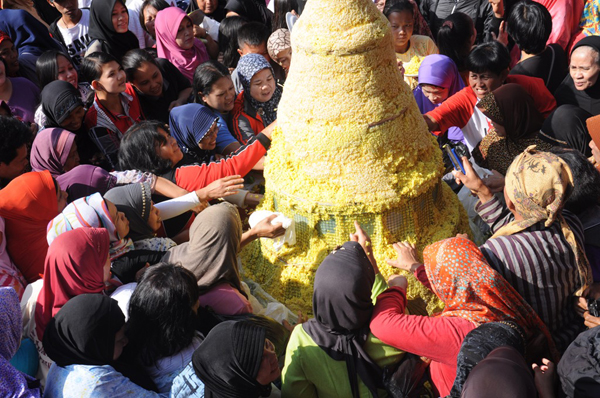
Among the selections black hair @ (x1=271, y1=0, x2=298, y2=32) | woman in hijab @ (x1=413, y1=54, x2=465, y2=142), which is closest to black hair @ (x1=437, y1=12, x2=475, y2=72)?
woman in hijab @ (x1=413, y1=54, x2=465, y2=142)

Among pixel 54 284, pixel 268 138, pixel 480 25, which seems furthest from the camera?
pixel 480 25

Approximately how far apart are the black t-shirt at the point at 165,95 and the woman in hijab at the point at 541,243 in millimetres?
4244

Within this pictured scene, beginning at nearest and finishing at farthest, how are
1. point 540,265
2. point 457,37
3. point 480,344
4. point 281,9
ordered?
A: point 480,344, point 540,265, point 457,37, point 281,9

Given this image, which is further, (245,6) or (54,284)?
(245,6)

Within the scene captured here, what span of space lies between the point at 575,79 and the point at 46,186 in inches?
175

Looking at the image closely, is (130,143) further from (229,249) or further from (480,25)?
(480,25)

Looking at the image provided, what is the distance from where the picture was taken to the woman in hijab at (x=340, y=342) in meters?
2.63

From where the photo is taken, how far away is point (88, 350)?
2631 mm

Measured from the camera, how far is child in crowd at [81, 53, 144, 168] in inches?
211

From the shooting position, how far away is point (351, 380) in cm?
274

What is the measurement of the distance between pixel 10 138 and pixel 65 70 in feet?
5.57

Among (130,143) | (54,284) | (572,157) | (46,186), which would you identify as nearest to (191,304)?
(54,284)

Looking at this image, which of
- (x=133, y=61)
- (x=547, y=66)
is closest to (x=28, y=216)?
A: (x=133, y=61)

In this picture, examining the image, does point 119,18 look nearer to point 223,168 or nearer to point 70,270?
point 223,168
